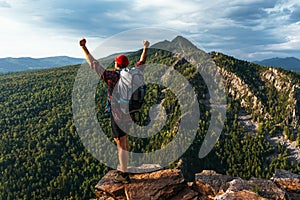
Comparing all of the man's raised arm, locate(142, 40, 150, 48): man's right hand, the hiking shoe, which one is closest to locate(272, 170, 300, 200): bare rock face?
the hiking shoe

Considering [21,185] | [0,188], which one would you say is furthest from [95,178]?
[0,188]

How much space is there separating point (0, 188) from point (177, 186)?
189m

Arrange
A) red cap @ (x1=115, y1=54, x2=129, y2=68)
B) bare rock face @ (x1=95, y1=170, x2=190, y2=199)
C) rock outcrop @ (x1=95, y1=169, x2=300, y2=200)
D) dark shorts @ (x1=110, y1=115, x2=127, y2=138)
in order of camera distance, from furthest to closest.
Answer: bare rock face @ (x1=95, y1=170, x2=190, y2=199)
rock outcrop @ (x1=95, y1=169, x2=300, y2=200)
dark shorts @ (x1=110, y1=115, x2=127, y2=138)
red cap @ (x1=115, y1=54, x2=129, y2=68)

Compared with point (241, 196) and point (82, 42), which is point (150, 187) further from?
point (82, 42)

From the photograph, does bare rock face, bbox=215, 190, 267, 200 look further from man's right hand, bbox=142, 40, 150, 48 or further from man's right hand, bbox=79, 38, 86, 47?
man's right hand, bbox=79, 38, 86, 47

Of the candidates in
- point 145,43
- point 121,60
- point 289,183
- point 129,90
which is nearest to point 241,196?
point 289,183

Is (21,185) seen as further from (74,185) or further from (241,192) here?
(241,192)

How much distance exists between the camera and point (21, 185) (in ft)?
583

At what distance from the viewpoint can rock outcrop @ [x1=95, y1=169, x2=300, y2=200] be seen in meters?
17.1

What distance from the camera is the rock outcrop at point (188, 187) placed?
17.1 metres

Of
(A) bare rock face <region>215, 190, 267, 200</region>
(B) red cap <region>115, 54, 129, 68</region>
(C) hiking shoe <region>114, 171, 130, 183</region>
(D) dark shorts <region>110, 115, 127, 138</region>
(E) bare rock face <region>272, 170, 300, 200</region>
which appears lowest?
(E) bare rock face <region>272, 170, 300, 200</region>

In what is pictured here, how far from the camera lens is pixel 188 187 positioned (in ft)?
65.9

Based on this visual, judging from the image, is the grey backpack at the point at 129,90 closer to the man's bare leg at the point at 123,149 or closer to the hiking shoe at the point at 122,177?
the man's bare leg at the point at 123,149

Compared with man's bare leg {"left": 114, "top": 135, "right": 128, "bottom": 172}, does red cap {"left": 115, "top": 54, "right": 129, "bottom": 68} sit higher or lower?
higher
